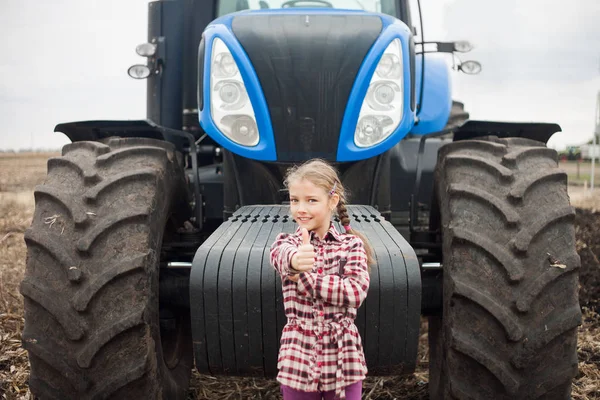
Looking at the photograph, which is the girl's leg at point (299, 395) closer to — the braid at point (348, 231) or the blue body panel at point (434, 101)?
the braid at point (348, 231)

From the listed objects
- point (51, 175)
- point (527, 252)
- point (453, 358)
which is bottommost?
point (453, 358)

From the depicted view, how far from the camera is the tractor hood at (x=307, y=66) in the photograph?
2.78m

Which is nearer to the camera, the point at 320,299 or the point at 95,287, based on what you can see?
the point at 320,299

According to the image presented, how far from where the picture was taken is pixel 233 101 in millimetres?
2814

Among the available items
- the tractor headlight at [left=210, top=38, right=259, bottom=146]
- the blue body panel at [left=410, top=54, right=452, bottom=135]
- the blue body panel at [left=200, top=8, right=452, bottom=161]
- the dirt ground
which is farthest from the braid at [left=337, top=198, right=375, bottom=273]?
the blue body panel at [left=410, top=54, right=452, bottom=135]

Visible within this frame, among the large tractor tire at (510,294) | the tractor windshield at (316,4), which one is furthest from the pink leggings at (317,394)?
the tractor windshield at (316,4)

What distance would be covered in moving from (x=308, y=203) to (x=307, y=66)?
3.31 ft

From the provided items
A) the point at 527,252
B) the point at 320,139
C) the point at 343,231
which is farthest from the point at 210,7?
the point at 527,252

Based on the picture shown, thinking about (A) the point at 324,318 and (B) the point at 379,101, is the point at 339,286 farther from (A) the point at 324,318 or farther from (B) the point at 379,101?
(B) the point at 379,101

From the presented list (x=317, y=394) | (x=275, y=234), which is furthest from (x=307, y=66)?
(x=317, y=394)

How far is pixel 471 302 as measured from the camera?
7.62 ft

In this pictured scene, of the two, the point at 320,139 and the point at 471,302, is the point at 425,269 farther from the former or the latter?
the point at 320,139

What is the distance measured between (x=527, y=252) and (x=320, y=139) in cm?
103

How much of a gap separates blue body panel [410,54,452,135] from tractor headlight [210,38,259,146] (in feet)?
6.02
